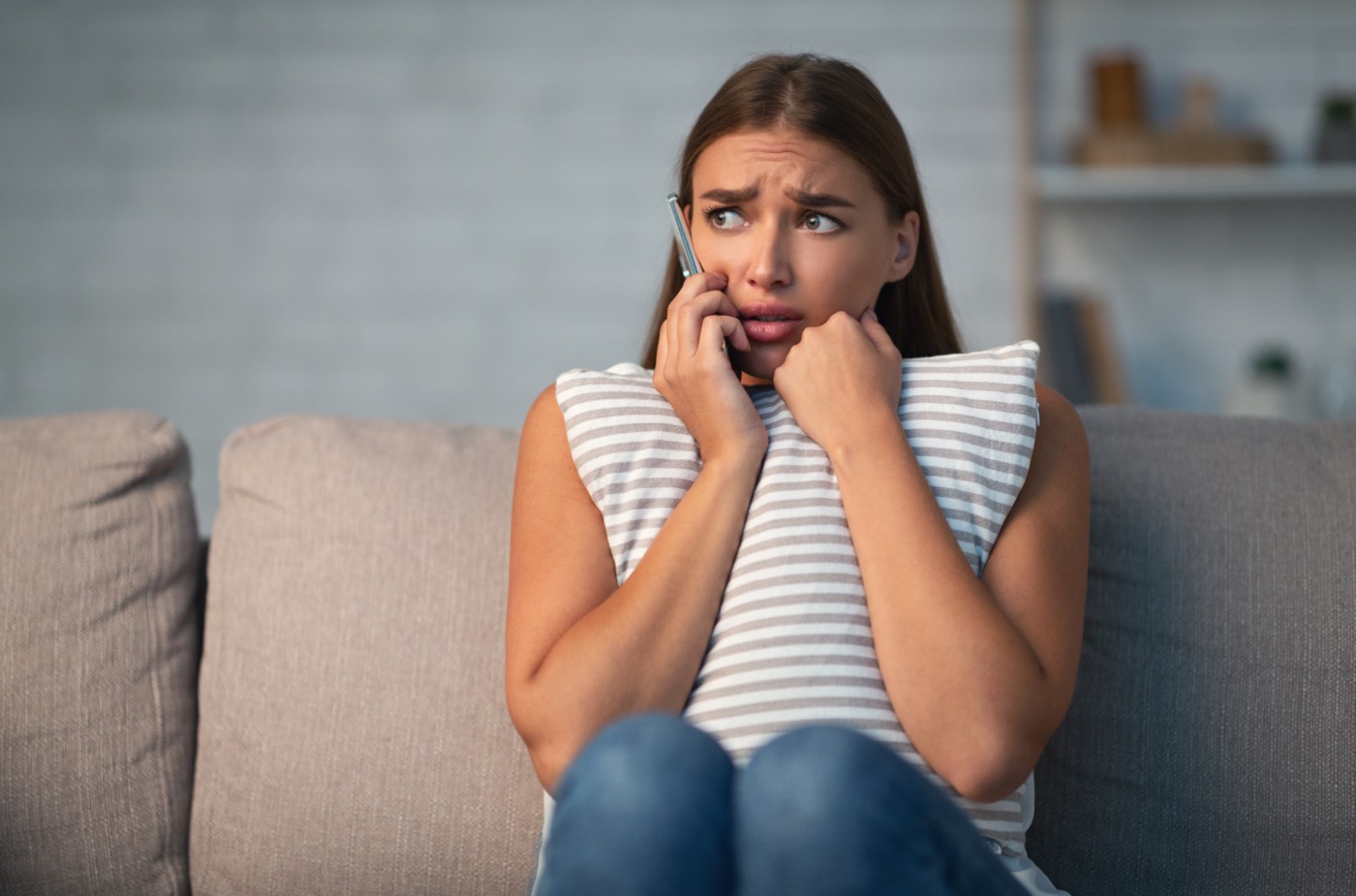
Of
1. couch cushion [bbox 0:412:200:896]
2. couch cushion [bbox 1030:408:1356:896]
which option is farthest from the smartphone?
couch cushion [bbox 0:412:200:896]

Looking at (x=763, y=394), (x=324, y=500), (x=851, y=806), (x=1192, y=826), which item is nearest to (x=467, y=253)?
(x=324, y=500)

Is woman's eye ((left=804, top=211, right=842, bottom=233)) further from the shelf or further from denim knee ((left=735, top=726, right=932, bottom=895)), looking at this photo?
the shelf

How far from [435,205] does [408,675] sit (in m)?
1.80

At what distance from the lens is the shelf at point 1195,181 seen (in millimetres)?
2713

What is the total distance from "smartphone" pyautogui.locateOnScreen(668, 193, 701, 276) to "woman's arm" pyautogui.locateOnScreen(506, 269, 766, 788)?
5 centimetres

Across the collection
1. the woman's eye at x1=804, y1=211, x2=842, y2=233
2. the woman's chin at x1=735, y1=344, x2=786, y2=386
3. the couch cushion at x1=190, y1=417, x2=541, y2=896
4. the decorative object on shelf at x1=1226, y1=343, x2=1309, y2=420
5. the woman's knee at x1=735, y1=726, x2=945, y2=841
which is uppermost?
the woman's eye at x1=804, y1=211, x2=842, y2=233

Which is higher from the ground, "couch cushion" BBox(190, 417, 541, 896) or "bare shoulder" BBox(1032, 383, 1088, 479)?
"bare shoulder" BBox(1032, 383, 1088, 479)

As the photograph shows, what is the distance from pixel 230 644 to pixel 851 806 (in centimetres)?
85

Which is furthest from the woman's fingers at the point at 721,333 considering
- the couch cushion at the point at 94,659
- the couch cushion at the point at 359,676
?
the couch cushion at the point at 94,659

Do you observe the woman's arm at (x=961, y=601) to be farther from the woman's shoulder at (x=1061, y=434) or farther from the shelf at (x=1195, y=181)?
the shelf at (x=1195, y=181)

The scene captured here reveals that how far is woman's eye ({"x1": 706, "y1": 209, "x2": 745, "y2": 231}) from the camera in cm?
130

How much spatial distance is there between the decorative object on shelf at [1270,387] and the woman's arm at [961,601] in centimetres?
181

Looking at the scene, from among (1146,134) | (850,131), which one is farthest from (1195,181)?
(850,131)

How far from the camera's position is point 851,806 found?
32.5 inches
